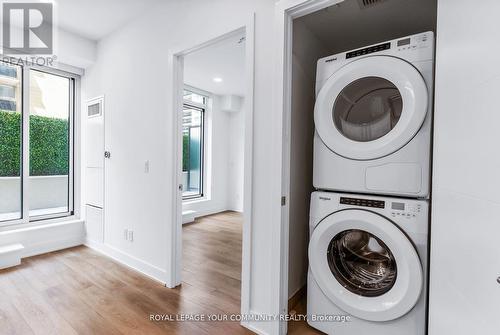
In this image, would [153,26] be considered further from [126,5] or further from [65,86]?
[65,86]

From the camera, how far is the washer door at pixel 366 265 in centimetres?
125

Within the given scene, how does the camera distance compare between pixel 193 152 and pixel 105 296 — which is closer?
pixel 105 296

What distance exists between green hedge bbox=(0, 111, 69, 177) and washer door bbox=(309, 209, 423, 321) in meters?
3.37

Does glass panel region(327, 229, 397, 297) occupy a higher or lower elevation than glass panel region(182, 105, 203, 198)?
lower

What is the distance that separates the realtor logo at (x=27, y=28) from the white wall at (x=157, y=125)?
50 cm

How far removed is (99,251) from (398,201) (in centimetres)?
317

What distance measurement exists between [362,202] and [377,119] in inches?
20.5

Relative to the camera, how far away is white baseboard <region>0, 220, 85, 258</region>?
273cm

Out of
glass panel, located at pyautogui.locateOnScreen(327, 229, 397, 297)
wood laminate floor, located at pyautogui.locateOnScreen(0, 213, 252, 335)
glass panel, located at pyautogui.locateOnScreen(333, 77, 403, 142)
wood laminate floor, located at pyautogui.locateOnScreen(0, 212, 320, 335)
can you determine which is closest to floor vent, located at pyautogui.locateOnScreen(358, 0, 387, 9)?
glass panel, located at pyautogui.locateOnScreen(333, 77, 403, 142)

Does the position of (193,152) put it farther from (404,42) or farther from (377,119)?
(404,42)

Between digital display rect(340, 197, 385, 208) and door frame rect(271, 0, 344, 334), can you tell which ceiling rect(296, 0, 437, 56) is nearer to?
door frame rect(271, 0, 344, 334)

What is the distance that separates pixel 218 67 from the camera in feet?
11.7

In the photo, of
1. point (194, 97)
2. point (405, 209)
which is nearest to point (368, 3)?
point (405, 209)

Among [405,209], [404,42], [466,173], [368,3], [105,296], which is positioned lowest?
[105,296]
